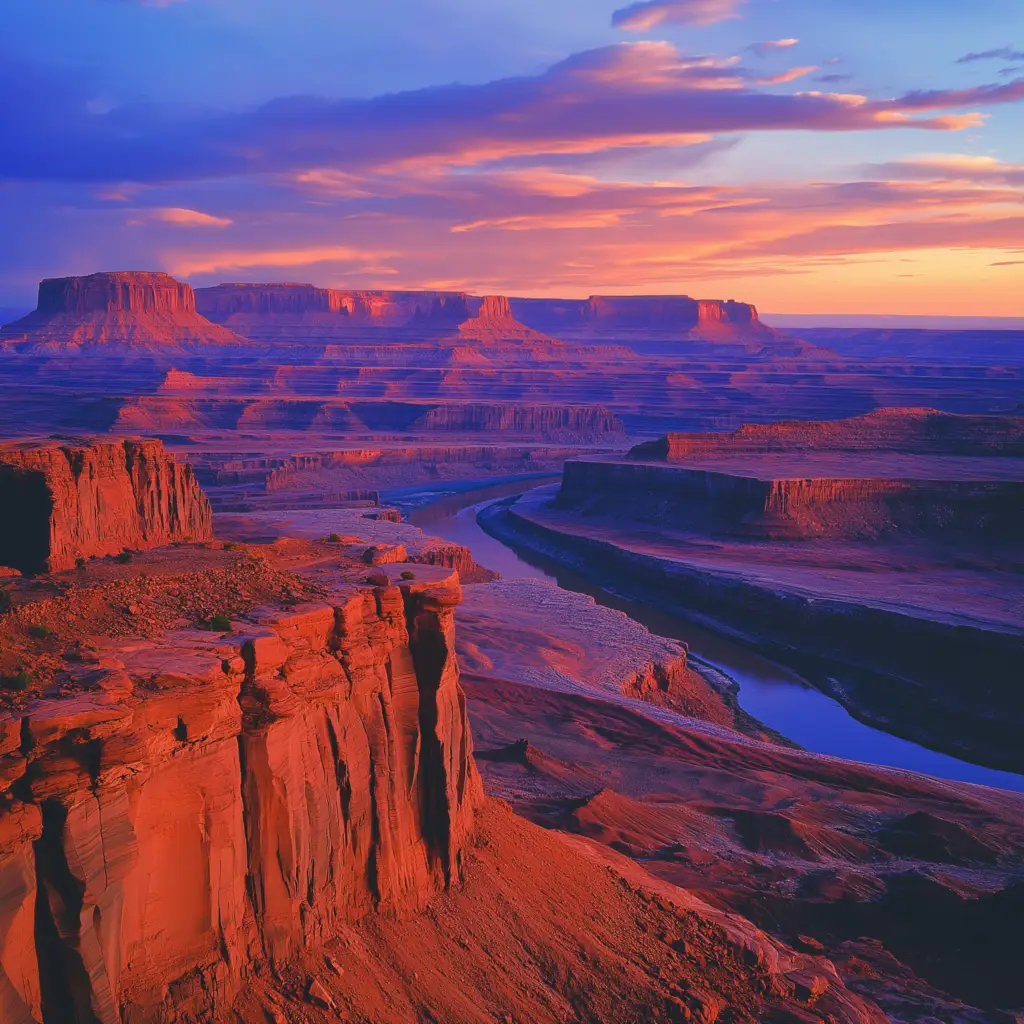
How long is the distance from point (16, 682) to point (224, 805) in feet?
6.97

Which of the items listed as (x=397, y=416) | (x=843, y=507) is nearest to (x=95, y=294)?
(x=397, y=416)

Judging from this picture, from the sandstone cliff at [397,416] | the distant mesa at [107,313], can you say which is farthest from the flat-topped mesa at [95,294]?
the sandstone cliff at [397,416]

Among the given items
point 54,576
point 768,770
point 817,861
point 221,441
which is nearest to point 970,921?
point 817,861

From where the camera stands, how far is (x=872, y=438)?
7850 cm

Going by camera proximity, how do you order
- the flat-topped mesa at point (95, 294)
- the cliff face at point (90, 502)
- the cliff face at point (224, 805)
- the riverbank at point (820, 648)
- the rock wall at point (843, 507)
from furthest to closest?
the flat-topped mesa at point (95, 294) < the rock wall at point (843, 507) < the riverbank at point (820, 648) < the cliff face at point (90, 502) < the cliff face at point (224, 805)

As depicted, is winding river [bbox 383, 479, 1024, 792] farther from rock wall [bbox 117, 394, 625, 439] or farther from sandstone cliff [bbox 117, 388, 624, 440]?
rock wall [bbox 117, 394, 625, 439]

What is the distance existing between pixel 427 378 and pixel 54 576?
5986 inches

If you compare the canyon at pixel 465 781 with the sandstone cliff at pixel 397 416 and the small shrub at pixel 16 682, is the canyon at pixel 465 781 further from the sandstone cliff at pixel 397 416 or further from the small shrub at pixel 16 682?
the sandstone cliff at pixel 397 416

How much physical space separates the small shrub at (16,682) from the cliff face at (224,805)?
16.8 inches

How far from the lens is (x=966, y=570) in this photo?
54.1m

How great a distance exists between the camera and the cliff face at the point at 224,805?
8.42m

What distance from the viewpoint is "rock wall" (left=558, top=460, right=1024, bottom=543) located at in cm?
5962

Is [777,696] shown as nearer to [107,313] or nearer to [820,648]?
[820,648]

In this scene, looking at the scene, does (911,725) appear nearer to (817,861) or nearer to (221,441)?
(817,861)
